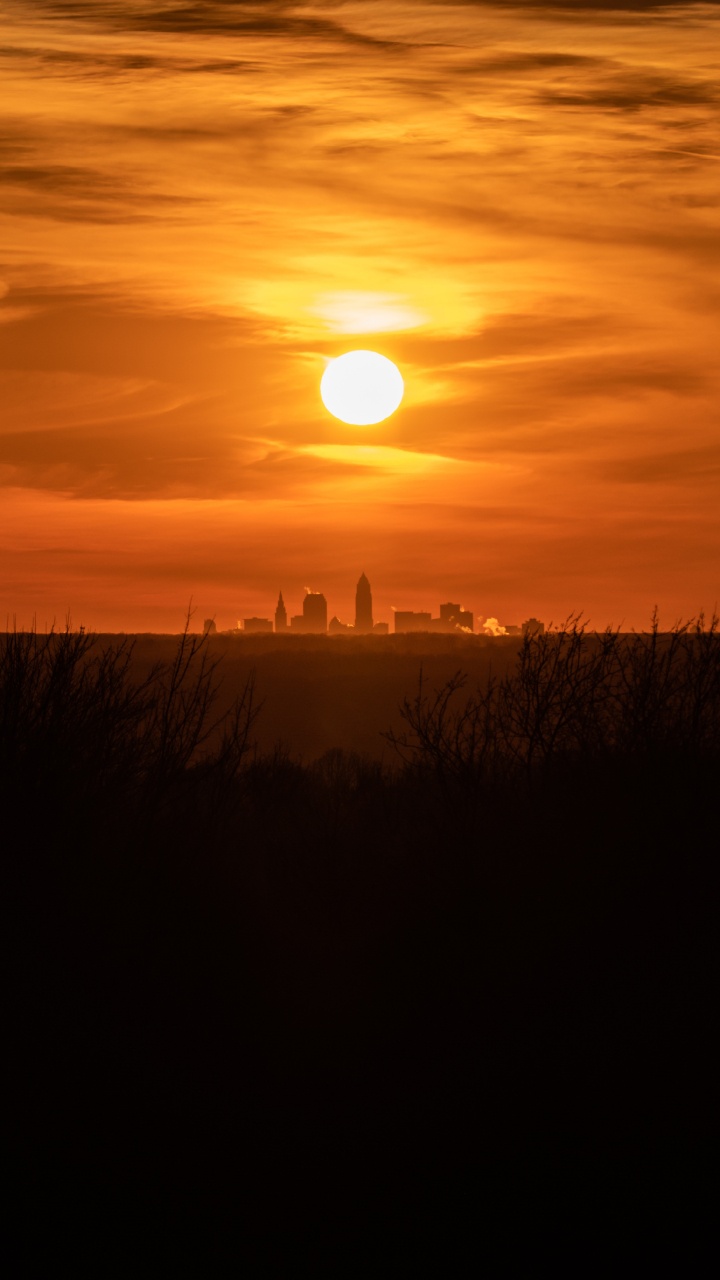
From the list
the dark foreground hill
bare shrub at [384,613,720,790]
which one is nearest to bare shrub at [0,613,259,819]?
the dark foreground hill

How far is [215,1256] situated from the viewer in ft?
28.3

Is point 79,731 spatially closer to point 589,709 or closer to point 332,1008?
point 332,1008

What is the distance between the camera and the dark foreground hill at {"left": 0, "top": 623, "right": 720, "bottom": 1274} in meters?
9.36

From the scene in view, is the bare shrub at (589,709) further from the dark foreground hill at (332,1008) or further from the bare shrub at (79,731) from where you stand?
the bare shrub at (79,731)

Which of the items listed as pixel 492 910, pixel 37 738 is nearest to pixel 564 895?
pixel 492 910

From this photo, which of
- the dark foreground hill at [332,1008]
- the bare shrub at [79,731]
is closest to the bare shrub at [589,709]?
the dark foreground hill at [332,1008]

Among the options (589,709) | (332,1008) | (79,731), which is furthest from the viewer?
(589,709)

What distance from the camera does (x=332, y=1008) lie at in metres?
13.3

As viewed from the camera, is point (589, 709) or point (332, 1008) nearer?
point (332, 1008)

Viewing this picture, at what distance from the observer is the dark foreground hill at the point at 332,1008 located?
30.7ft

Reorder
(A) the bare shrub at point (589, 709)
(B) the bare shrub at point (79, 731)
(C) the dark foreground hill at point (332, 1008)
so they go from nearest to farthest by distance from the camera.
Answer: (C) the dark foreground hill at point (332, 1008), (B) the bare shrub at point (79, 731), (A) the bare shrub at point (589, 709)

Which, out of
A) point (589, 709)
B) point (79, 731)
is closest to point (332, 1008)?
point (79, 731)

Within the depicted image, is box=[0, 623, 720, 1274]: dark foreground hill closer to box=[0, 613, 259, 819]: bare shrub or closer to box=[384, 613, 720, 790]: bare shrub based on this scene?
box=[0, 613, 259, 819]: bare shrub

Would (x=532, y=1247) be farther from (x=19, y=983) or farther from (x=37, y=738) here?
(x=37, y=738)
